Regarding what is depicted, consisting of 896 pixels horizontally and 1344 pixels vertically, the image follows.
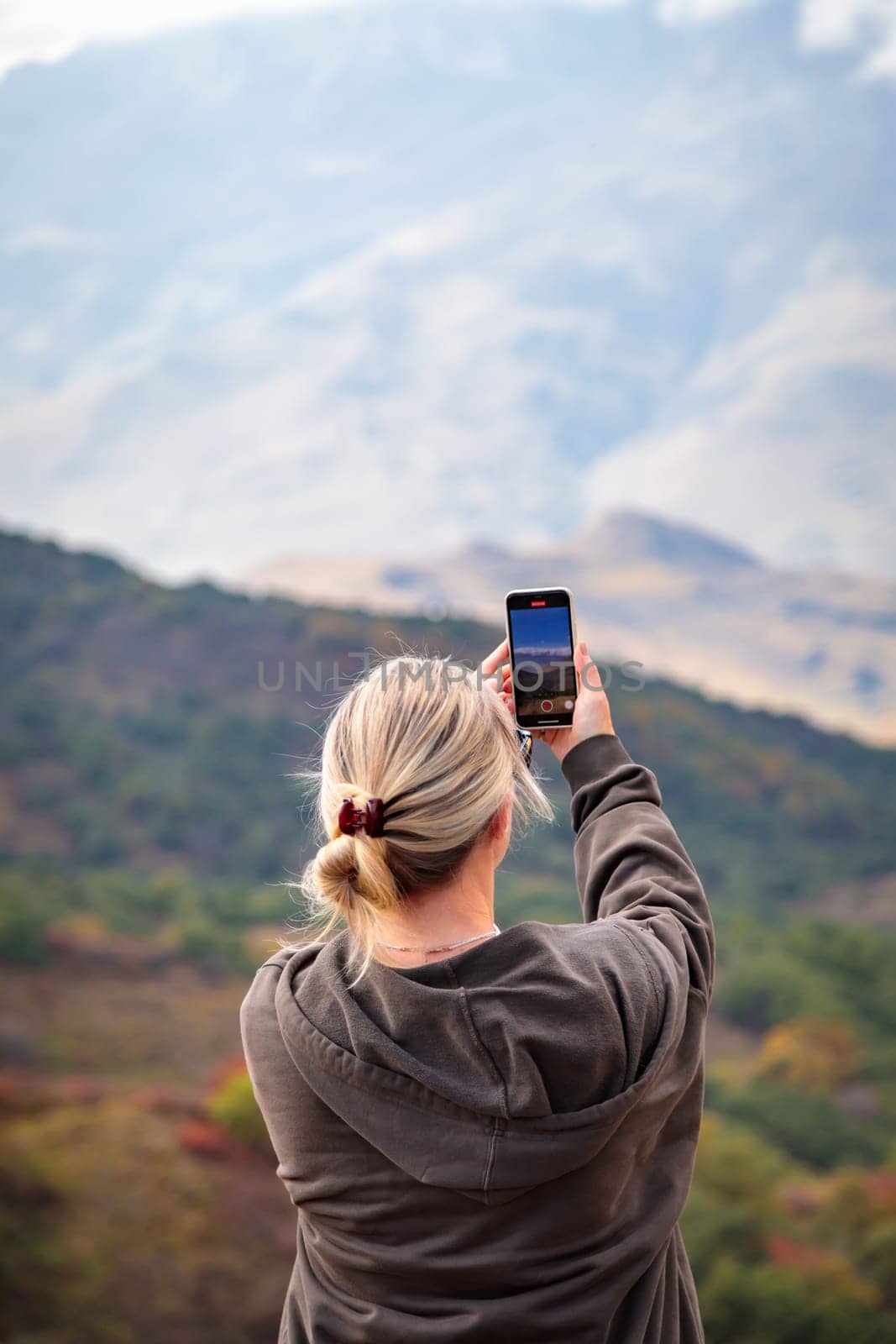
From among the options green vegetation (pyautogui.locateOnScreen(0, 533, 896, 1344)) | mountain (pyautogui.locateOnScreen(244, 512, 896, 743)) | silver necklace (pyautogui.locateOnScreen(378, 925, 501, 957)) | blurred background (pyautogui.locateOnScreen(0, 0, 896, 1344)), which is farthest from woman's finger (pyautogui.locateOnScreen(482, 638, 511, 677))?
mountain (pyautogui.locateOnScreen(244, 512, 896, 743))

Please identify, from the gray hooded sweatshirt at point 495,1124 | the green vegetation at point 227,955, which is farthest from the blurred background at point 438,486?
the gray hooded sweatshirt at point 495,1124

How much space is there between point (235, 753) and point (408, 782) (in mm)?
9701

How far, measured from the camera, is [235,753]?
34.2 feet

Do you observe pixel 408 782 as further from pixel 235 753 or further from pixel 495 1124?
pixel 235 753

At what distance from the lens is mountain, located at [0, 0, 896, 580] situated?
17.4 meters

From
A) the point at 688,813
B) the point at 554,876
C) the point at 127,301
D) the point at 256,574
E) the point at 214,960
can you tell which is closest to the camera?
the point at 214,960

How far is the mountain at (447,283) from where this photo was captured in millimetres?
17406

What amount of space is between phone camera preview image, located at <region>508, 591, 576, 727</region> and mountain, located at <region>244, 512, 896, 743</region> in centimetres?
1162

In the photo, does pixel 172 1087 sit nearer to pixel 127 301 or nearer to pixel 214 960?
pixel 214 960

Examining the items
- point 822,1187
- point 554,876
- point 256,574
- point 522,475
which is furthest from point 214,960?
point 522,475

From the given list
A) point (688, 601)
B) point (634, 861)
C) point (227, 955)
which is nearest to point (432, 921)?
point (634, 861)

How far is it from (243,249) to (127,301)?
7.03 ft

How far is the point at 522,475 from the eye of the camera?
18938 mm

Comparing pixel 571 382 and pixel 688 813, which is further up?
pixel 571 382
